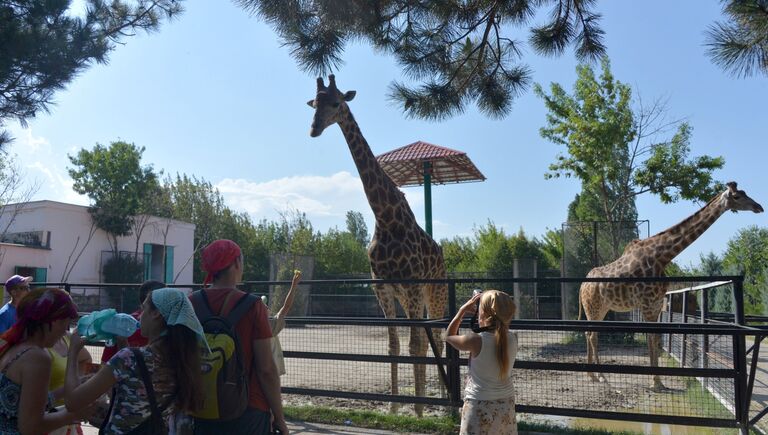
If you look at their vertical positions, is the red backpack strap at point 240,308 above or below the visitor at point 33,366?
Answer: above

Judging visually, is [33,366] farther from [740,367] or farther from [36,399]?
[740,367]

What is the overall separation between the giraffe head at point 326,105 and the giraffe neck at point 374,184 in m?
0.14

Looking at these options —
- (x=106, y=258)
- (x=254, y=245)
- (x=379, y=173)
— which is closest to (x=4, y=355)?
(x=379, y=173)

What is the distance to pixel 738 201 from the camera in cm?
845

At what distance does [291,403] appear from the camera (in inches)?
274

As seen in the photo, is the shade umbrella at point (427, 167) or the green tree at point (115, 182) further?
the green tree at point (115, 182)

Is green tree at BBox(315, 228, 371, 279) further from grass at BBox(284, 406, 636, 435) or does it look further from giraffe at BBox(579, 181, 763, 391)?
grass at BBox(284, 406, 636, 435)

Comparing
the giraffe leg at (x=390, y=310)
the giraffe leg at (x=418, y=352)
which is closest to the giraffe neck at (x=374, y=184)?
the giraffe leg at (x=390, y=310)

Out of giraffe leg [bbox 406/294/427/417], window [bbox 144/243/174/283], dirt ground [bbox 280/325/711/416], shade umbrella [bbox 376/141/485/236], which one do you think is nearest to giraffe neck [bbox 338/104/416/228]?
giraffe leg [bbox 406/294/427/417]

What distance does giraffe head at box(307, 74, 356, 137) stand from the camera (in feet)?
22.1

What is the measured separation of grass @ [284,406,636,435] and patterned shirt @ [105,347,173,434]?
3.54m

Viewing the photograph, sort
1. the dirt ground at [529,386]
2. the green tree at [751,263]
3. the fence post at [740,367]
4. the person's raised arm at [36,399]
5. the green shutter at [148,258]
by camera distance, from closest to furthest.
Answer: the person's raised arm at [36,399] → the fence post at [740,367] → the dirt ground at [529,386] → the green tree at [751,263] → the green shutter at [148,258]

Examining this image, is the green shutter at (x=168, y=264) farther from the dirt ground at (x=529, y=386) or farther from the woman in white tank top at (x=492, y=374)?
the woman in white tank top at (x=492, y=374)

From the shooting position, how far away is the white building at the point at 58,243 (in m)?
22.7
